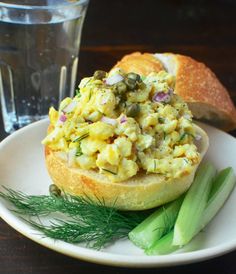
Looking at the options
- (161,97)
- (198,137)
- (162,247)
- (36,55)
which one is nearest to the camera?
(162,247)

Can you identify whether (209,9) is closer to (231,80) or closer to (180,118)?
(231,80)

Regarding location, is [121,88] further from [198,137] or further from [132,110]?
[198,137]

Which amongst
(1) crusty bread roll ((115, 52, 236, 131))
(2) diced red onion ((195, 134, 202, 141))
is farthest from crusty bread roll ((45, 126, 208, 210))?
(1) crusty bread roll ((115, 52, 236, 131))

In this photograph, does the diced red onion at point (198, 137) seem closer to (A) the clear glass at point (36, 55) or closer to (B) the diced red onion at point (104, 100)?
(B) the diced red onion at point (104, 100)

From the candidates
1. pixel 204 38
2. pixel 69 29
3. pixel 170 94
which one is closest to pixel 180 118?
pixel 170 94

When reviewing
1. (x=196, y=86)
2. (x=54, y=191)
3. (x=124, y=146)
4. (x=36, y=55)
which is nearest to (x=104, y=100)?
(x=124, y=146)

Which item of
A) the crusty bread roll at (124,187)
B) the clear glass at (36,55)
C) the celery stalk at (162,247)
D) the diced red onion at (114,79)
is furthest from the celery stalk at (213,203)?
the clear glass at (36,55)
